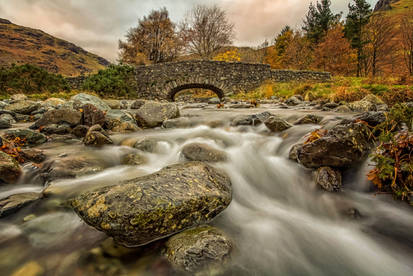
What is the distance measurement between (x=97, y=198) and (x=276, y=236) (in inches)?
58.1

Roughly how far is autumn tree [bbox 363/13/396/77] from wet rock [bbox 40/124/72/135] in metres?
27.9

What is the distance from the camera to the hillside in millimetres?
76000

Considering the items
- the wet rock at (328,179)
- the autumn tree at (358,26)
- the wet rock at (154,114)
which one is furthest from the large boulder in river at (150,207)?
the autumn tree at (358,26)

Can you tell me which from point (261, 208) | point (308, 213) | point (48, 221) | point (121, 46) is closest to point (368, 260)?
point (308, 213)

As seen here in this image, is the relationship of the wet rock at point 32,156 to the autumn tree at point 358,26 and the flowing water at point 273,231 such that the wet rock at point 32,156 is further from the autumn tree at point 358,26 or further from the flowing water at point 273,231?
the autumn tree at point 358,26

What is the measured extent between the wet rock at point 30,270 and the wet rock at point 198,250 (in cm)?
82

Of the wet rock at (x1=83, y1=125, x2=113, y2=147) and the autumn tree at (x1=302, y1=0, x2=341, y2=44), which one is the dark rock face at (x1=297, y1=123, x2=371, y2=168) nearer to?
the wet rock at (x1=83, y1=125, x2=113, y2=147)

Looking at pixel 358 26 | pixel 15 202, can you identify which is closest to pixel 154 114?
pixel 15 202

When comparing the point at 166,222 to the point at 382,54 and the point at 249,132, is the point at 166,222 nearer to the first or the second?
the point at 249,132

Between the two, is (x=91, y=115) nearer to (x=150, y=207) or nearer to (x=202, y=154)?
(x=202, y=154)

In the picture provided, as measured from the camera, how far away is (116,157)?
3.10 meters

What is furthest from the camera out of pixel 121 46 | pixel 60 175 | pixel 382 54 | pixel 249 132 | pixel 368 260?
pixel 121 46

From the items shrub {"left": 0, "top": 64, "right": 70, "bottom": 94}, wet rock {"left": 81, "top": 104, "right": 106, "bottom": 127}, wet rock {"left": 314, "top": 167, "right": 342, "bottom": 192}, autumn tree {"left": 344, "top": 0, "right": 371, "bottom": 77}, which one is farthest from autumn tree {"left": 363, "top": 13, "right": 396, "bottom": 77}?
shrub {"left": 0, "top": 64, "right": 70, "bottom": 94}

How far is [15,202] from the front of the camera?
1895 millimetres
